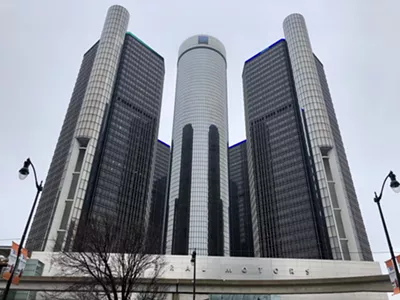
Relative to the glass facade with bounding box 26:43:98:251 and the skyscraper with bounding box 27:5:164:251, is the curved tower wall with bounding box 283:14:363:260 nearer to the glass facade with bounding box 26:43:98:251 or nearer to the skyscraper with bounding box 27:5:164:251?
the skyscraper with bounding box 27:5:164:251

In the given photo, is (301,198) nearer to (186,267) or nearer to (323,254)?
(323,254)

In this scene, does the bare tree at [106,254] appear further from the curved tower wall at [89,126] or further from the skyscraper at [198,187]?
the skyscraper at [198,187]

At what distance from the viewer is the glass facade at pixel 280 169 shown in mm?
128750

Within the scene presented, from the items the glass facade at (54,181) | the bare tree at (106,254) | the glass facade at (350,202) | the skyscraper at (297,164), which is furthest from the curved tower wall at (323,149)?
the glass facade at (54,181)

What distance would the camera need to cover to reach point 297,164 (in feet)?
472

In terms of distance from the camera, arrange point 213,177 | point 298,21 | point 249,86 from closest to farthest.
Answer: point 298,21
point 213,177
point 249,86

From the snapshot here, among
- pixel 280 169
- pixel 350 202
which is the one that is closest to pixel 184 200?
pixel 280 169

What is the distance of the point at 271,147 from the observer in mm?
160125

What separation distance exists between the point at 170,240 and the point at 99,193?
53.2 meters

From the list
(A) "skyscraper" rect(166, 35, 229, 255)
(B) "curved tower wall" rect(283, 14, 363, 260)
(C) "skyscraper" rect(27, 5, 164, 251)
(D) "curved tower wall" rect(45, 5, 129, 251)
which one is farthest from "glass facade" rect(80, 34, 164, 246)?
(B) "curved tower wall" rect(283, 14, 363, 260)

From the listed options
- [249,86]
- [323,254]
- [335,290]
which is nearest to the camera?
[335,290]

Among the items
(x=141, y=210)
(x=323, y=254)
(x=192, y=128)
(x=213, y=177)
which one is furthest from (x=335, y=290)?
(x=192, y=128)

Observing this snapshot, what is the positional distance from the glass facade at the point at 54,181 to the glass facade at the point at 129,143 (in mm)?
13902

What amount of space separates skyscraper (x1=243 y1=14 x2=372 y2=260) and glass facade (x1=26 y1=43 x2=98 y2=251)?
286 feet
